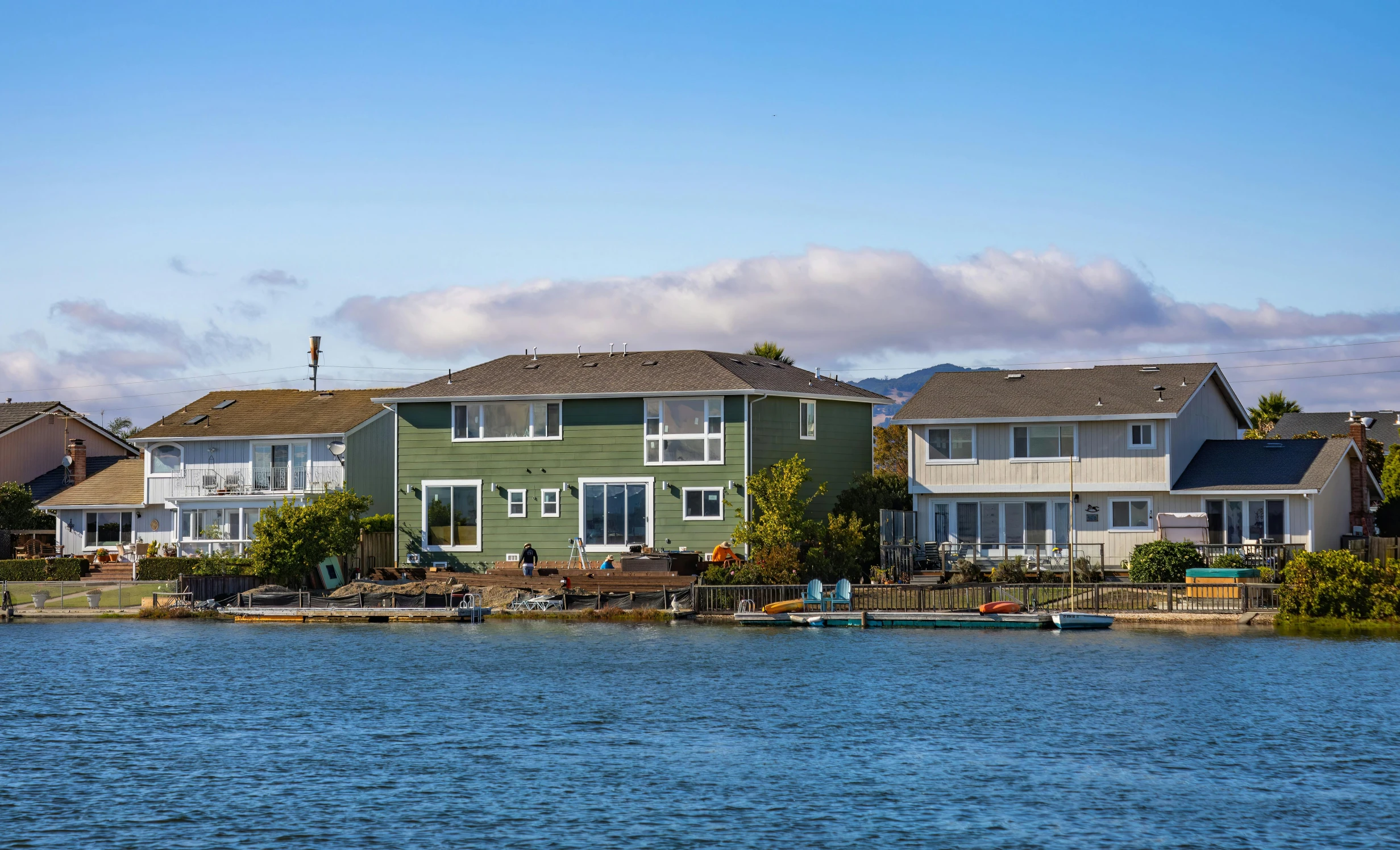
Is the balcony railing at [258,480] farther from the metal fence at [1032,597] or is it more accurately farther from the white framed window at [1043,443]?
the white framed window at [1043,443]

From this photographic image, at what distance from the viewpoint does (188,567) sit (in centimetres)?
5981

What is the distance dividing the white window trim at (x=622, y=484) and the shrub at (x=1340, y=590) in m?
22.0

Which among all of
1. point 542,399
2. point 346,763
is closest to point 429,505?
point 542,399

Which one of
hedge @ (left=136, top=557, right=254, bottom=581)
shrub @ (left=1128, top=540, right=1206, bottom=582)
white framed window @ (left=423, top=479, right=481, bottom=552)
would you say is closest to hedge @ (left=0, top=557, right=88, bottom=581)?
hedge @ (left=136, top=557, right=254, bottom=581)

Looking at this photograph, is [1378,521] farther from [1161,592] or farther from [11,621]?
[11,621]

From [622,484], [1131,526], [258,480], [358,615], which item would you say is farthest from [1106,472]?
[258,480]

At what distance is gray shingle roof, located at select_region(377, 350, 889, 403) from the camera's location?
183ft

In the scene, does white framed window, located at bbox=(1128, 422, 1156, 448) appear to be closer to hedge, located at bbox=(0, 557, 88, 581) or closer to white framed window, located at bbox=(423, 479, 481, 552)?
white framed window, located at bbox=(423, 479, 481, 552)

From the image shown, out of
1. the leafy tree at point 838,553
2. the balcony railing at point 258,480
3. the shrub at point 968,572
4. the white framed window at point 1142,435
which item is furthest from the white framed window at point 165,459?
the white framed window at point 1142,435

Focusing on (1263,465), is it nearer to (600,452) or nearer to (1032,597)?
(1032,597)

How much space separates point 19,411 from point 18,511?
34.0 feet

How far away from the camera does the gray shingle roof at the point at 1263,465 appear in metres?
51.2

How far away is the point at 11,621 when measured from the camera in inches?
2147

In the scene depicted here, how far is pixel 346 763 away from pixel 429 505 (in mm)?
30761
